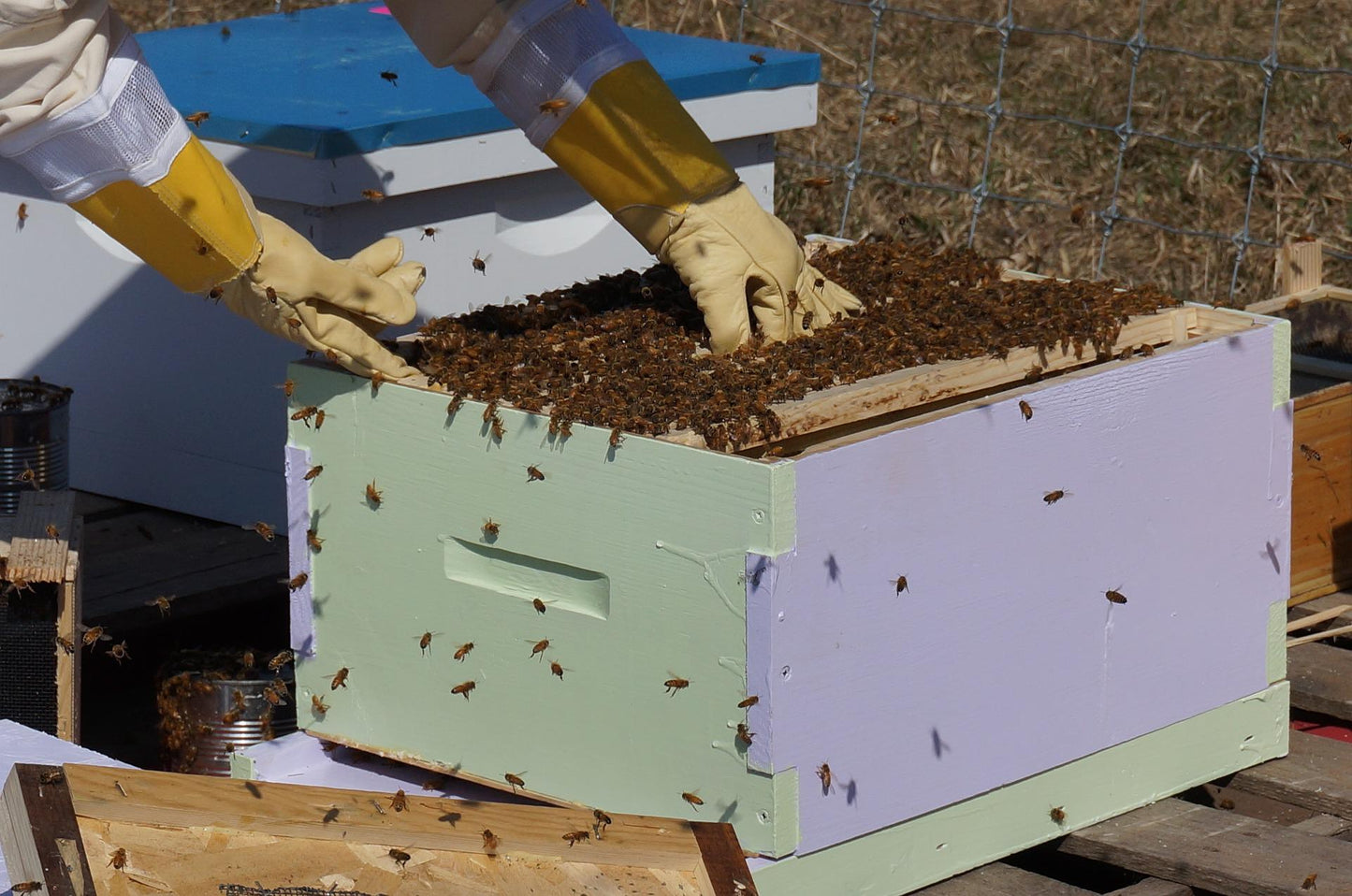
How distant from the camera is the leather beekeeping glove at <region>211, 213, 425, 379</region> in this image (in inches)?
72.9

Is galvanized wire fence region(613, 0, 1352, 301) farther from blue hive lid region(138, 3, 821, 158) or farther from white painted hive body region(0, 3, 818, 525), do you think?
white painted hive body region(0, 3, 818, 525)

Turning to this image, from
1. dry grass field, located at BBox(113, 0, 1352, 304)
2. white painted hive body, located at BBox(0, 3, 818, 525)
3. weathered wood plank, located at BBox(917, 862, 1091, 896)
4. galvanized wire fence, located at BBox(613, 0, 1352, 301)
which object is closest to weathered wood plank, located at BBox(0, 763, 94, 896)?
weathered wood plank, located at BBox(917, 862, 1091, 896)

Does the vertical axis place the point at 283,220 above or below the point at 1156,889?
above

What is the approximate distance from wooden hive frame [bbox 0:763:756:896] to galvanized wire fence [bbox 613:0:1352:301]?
259 cm

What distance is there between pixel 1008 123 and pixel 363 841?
3905mm

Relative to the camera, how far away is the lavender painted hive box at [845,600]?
1.70 meters

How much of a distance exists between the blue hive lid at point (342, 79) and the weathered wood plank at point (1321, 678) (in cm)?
117

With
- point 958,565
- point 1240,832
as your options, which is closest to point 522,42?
point 958,565

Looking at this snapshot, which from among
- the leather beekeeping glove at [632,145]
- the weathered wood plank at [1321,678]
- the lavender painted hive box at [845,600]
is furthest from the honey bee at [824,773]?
the weathered wood plank at [1321,678]

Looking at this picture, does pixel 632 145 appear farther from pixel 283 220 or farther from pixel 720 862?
pixel 720 862

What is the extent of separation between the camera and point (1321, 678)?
7.80 ft

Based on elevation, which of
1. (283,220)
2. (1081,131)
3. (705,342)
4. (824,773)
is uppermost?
(1081,131)

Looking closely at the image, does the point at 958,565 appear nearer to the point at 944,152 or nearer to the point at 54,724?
the point at 54,724

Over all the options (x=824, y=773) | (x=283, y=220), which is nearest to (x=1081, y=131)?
(x=283, y=220)
